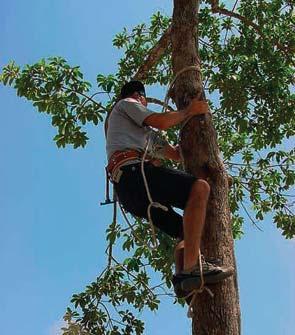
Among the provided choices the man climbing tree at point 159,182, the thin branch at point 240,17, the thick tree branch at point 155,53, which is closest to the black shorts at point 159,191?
the man climbing tree at point 159,182

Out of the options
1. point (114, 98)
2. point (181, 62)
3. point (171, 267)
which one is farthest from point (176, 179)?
point (114, 98)

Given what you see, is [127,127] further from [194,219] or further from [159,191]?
[194,219]

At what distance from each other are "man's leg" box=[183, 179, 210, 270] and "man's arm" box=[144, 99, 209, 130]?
40 cm

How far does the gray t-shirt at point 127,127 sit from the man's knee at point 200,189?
1.60ft

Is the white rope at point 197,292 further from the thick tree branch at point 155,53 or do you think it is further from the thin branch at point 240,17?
the thin branch at point 240,17

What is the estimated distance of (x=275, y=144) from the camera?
588 centimetres

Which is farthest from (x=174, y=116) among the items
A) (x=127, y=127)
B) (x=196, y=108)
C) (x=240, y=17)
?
(x=240, y=17)

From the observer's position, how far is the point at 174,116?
3.23 meters

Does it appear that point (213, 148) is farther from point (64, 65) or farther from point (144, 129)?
point (64, 65)

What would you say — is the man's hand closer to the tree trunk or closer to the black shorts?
the tree trunk

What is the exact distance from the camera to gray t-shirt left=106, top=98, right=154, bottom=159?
3.34 metres

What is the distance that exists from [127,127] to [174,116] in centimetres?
32

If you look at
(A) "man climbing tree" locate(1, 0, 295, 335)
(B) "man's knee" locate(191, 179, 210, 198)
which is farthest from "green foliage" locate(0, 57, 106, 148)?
(B) "man's knee" locate(191, 179, 210, 198)

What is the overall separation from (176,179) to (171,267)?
2.45 metres
